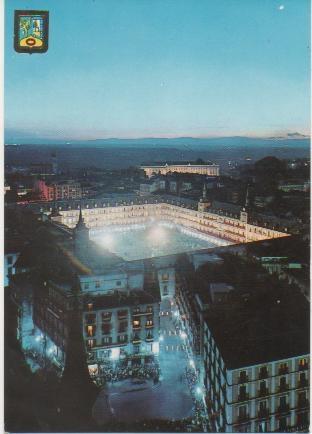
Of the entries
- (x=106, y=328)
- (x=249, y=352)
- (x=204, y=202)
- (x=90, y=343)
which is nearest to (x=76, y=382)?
(x=90, y=343)

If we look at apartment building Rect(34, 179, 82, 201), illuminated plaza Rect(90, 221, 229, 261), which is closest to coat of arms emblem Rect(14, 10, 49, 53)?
apartment building Rect(34, 179, 82, 201)

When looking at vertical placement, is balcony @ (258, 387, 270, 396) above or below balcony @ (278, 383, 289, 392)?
below

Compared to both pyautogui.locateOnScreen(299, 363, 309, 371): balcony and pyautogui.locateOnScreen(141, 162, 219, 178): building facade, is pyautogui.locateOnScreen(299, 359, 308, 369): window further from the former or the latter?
pyautogui.locateOnScreen(141, 162, 219, 178): building facade

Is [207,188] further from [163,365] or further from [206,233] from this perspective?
[163,365]

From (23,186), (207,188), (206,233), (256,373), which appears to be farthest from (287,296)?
(23,186)

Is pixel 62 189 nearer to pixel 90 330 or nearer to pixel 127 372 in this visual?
pixel 90 330

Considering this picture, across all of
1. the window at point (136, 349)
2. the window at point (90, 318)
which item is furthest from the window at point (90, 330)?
the window at point (136, 349)
